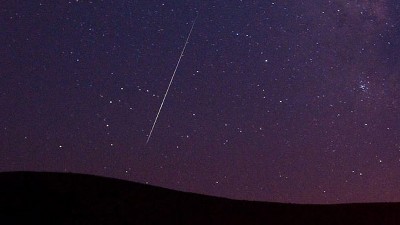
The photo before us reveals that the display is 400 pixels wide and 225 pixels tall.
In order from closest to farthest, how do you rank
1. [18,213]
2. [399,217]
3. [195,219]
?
[18,213] → [195,219] → [399,217]

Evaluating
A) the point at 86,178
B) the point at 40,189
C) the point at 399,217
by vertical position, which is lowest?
the point at 399,217

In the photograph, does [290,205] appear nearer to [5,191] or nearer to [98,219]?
[98,219]

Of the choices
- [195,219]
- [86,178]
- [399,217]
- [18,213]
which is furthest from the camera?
[86,178]

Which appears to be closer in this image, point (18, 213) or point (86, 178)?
point (18, 213)

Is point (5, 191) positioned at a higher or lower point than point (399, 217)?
higher

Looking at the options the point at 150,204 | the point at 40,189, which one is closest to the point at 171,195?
the point at 150,204

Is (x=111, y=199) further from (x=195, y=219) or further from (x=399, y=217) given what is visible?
(x=399, y=217)
